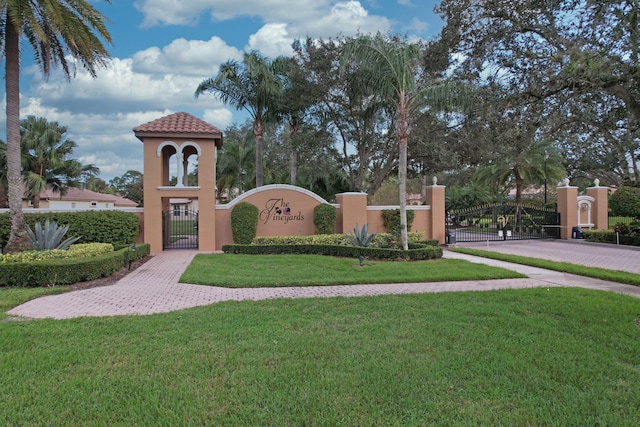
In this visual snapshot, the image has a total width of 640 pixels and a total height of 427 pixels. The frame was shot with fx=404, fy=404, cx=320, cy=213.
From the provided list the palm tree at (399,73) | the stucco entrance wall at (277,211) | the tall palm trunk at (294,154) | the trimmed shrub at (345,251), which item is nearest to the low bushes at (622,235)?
the trimmed shrub at (345,251)

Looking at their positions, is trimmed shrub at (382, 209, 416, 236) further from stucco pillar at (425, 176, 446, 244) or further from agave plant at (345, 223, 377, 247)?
agave plant at (345, 223, 377, 247)

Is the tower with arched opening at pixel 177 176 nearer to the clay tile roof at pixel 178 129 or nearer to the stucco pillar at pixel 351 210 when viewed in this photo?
the clay tile roof at pixel 178 129

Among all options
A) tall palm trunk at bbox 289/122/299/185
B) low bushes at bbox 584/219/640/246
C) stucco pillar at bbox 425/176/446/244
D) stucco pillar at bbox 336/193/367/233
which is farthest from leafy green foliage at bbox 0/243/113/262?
low bushes at bbox 584/219/640/246

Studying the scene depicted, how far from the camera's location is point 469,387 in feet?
12.0

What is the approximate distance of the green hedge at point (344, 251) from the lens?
13.2 meters

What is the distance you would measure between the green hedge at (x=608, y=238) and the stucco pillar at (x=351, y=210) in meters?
11.4

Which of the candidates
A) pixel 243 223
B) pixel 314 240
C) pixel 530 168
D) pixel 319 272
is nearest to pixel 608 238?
pixel 530 168

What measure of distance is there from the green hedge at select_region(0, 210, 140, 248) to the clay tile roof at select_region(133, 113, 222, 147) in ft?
11.0

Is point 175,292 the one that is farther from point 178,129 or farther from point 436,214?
point 436,214

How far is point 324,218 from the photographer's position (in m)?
17.2

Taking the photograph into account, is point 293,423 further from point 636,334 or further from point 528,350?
point 636,334

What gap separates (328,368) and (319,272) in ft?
20.6

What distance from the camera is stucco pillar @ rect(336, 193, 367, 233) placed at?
698 inches

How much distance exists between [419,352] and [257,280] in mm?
5355
